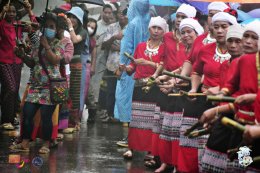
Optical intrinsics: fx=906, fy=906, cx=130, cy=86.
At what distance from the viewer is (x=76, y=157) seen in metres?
12.1

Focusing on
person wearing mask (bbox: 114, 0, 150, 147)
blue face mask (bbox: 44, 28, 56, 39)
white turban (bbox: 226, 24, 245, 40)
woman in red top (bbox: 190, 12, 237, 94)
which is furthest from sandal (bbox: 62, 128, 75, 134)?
white turban (bbox: 226, 24, 245, 40)

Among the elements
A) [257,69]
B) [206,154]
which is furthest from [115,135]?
[257,69]

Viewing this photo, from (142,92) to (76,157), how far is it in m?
1.23

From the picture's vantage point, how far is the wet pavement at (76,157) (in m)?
10.9

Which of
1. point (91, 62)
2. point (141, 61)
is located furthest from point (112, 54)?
point (141, 61)

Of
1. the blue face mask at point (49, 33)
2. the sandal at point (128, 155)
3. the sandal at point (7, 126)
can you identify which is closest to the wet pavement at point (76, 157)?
the sandal at point (128, 155)

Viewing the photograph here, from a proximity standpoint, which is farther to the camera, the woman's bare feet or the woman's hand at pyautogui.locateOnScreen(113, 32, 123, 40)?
the woman's hand at pyautogui.locateOnScreen(113, 32, 123, 40)

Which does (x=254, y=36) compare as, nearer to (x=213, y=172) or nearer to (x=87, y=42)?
(x=213, y=172)

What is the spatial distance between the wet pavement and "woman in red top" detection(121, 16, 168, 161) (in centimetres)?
31

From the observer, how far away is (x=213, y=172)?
26.3 ft

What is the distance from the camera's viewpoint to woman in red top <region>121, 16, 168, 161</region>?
12.0m

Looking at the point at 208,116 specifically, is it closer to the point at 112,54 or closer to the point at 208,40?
the point at 208,40

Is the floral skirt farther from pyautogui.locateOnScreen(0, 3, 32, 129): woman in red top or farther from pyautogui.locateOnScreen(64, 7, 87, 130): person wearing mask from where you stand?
pyautogui.locateOnScreen(0, 3, 32, 129): woman in red top

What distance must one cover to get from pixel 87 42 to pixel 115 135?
1.69 metres
